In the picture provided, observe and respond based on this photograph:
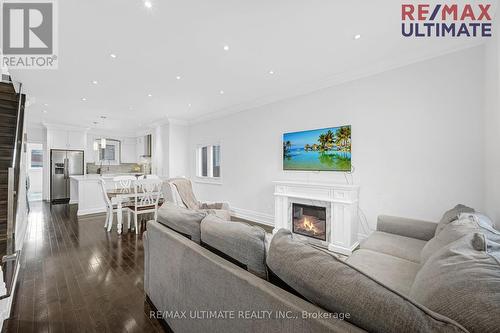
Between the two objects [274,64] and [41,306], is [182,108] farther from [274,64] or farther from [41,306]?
[41,306]

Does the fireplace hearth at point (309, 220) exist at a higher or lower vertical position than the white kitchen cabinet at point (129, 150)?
lower

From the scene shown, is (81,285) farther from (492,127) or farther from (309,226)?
(492,127)

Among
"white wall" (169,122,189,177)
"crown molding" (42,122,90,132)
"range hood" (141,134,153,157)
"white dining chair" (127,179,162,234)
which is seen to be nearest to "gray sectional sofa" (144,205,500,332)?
"white dining chair" (127,179,162,234)

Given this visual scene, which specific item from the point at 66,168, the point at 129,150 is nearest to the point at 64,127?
the point at 66,168

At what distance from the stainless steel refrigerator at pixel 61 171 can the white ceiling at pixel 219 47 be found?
11.2ft

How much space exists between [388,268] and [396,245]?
1.67 ft

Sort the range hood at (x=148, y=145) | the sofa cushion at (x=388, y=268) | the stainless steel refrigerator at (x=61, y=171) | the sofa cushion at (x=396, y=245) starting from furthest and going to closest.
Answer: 1. the range hood at (x=148, y=145)
2. the stainless steel refrigerator at (x=61, y=171)
3. the sofa cushion at (x=396, y=245)
4. the sofa cushion at (x=388, y=268)

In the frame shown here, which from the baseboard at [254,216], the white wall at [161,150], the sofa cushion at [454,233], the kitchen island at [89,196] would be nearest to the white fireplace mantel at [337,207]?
the baseboard at [254,216]

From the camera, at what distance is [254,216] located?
4863mm

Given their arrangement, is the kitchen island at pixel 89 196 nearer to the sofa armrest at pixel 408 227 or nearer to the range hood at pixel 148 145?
the range hood at pixel 148 145

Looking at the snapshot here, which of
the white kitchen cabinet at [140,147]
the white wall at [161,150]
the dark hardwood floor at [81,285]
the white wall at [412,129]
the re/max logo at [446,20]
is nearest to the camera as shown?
the dark hardwood floor at [81,285]

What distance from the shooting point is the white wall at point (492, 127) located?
194 cm

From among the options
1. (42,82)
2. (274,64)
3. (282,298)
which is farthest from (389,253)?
(42,82)

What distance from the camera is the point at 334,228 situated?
10.7 ft
